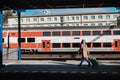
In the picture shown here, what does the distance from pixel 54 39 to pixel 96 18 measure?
158 ft

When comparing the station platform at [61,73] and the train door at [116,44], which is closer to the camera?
the station platform at [61,73]

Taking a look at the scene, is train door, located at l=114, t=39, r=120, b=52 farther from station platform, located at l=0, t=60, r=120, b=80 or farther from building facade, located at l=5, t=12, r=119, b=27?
building facade, located at l=5, t=12, r=119, b=27

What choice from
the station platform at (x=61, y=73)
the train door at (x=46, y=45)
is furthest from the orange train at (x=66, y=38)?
the station platform at (x=61, y=73)

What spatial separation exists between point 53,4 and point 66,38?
1946cm

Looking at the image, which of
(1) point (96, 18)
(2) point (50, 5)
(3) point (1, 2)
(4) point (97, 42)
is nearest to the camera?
(3) point (1, 2)

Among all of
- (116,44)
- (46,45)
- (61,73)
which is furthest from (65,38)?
(61,73)

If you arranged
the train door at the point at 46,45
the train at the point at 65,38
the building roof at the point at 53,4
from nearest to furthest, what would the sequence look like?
the building roof at the point at 53,4, the train at the point at 65,38, the train door at the point at 46,45

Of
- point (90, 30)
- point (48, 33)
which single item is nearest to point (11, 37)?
point (48, 33)

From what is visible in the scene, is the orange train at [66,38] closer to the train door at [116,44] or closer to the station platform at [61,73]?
the train door at [116,44]

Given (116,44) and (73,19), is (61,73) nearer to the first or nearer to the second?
(116,44)

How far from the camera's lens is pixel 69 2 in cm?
2073

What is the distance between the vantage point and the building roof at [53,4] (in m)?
20.0

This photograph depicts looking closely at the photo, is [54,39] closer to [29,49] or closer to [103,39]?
[29,49]

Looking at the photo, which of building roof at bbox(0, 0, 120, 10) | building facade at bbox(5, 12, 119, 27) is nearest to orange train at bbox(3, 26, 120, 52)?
building roof at bbox(0, 0, 120, 10)
